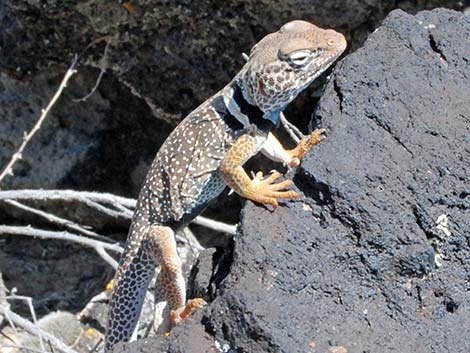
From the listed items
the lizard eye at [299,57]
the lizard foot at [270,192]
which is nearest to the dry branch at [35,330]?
the lizard foot at [270,192]

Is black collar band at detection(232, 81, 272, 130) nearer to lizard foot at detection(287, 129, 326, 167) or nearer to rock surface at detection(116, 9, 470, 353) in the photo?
lizard foot at detection(287, 129, 326, 167)

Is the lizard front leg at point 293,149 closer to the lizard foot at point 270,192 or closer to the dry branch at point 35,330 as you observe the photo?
the lizard foot at point 270,192

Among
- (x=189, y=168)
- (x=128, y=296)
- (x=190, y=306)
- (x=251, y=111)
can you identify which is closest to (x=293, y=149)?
(x=251, y=111)

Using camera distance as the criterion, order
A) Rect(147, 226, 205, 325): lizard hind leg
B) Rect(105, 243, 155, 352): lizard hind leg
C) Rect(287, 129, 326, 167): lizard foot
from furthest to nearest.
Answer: Rect(105, 243, 155, 352): lizard hind leg < Rect(147, 226, 205, 325): lizard hind leg < Rect(287, 129, 326, 167): lizard foot

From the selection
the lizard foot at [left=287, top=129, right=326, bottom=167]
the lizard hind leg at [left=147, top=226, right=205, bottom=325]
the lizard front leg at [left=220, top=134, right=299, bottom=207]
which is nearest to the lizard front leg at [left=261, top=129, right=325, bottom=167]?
the lizard foot at [left=287, top=129, right=326, bottom=167]

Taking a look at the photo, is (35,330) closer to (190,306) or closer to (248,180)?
(190,306)

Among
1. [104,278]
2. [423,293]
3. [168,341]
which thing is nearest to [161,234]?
[168,341]

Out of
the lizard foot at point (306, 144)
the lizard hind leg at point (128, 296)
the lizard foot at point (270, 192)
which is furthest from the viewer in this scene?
the lizard hind leg at point (128, 296)

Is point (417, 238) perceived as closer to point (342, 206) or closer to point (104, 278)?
point (342, 206)
